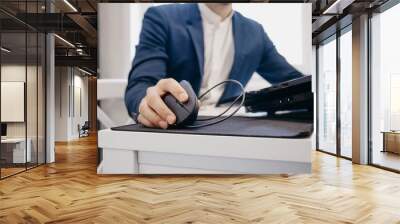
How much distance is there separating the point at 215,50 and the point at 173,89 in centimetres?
91

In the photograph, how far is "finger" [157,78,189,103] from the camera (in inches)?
206

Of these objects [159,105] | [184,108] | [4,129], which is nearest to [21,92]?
[4,129]

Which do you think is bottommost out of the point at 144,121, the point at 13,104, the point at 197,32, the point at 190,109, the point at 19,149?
the point at 19,149

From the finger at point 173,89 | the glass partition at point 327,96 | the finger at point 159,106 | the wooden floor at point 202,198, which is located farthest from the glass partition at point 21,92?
the glass partition at point 327,96

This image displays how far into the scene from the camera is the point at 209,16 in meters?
5.66

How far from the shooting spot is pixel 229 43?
5652 millimetres

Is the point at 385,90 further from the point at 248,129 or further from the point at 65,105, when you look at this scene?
the point at 65,105

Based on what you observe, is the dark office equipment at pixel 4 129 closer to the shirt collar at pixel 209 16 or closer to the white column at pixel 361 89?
the shirt collar at pixel 209 16

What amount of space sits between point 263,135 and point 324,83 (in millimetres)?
5233

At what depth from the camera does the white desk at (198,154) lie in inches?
213

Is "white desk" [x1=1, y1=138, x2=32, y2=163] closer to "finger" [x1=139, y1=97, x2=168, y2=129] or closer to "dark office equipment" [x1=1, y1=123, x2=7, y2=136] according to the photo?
"dark office equipment" [x1=1, y1=123, x2=7, y2=136]

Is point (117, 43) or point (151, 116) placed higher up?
point (117, 43)

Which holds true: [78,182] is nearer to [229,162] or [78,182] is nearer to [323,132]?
[229,162]

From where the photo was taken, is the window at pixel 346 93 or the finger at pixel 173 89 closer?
the finger at pixel 173 89
